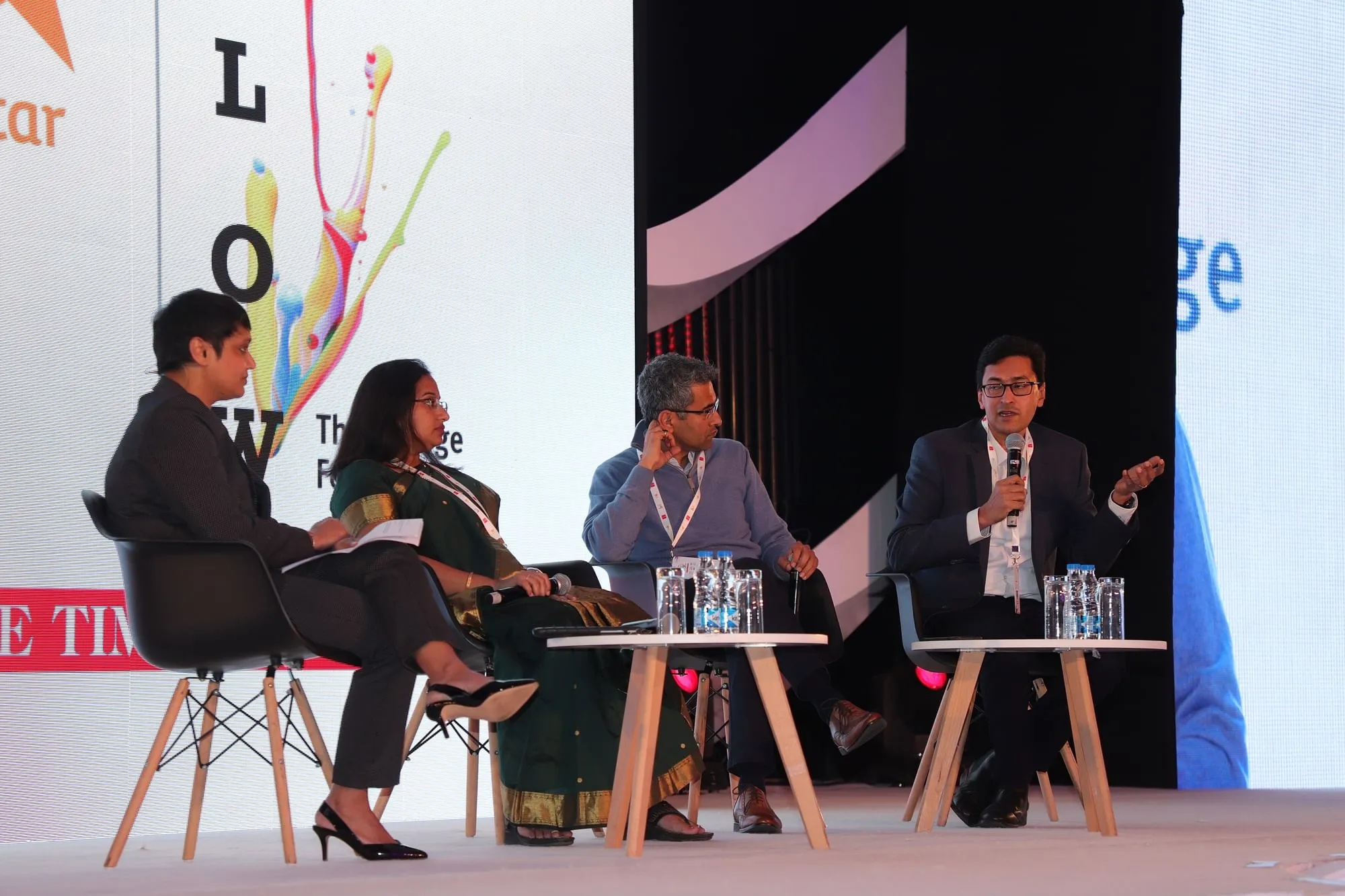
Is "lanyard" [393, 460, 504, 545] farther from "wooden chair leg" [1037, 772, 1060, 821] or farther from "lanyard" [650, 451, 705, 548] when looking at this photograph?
"wooden chair leg" [1037, 772, 1060, 821]

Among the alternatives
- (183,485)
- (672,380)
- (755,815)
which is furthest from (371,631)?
(672,380)

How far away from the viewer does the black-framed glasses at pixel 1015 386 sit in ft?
13.0

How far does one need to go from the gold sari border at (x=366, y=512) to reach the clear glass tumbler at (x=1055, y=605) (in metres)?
1.48

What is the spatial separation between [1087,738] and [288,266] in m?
2.36

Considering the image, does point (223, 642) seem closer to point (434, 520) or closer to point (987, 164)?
point (434, 520)

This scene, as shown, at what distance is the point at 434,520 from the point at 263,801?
1.05 metres

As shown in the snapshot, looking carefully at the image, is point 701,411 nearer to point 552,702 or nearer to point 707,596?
point 707,596

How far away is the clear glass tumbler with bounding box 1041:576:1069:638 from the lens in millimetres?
3518

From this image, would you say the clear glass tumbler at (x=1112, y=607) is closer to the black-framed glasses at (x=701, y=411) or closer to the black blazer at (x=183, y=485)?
the black-framed glasses at (x=701, y=411)

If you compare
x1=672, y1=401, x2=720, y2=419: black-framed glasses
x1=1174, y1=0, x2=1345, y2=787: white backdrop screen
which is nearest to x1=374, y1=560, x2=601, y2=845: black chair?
x1=672, y1=401, x2=720, y2=419: black-framed glasses

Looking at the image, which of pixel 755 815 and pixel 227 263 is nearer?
pixel 755 815

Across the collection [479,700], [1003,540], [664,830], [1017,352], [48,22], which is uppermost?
[48,22]

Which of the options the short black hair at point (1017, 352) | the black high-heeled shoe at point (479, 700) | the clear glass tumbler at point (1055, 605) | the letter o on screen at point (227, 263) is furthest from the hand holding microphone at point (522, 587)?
the short black hair at point (1017, 352)

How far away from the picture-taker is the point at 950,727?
3547mm
